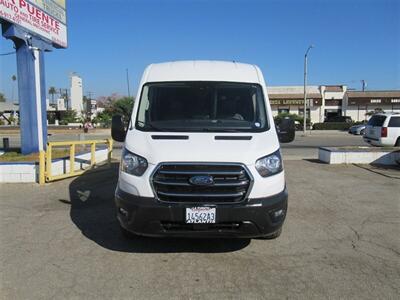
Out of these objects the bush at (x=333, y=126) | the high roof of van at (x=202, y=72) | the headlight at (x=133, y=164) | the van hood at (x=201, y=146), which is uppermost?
the high roof of van at (x=202, y=72)

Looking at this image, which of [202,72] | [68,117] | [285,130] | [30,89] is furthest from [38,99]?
[68,117]

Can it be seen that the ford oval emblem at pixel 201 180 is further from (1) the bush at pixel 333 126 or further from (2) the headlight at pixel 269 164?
(1) the bush at pixel 333 126

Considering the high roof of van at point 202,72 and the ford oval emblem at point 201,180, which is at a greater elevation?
the high roof of van at point 202,72

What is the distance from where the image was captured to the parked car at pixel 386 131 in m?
18.0

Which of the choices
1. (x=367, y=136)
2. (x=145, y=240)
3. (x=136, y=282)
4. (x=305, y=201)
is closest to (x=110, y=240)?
(x=145, y=240)

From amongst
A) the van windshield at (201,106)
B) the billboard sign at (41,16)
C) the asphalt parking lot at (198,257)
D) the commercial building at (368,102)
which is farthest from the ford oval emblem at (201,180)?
the commercial building at (368,102)

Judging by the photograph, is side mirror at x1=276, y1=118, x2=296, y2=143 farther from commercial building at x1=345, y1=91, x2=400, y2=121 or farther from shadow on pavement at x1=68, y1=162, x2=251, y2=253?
commercial building at x1=345, y1=91, x2=400, y2=121

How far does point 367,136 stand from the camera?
19.1 meters

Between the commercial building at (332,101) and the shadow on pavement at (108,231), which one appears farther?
the commercial building at (332,101)

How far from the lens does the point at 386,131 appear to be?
59.1 feet

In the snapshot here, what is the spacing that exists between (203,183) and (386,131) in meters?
15.5

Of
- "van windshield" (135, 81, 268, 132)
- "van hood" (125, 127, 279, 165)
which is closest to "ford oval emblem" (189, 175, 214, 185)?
"van hood" (125, 127, 279, 165)

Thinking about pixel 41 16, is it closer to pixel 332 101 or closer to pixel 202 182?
pixel 202 182

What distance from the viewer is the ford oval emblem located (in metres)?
4.58
